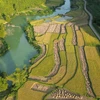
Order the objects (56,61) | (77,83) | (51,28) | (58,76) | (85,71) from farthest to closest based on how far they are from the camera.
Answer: (51,28), (56,61), (85,71), (58,76), (77,83)

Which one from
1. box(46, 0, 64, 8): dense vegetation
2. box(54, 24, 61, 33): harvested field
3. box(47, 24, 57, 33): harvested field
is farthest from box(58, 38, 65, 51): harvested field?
box(46, 0, 64, 8): dense vegetation

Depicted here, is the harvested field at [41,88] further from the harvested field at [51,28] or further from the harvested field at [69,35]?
the harvested field at [51,28]

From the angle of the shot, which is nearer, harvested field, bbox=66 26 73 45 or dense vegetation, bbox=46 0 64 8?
harvested field, bbox=66 26 73 45

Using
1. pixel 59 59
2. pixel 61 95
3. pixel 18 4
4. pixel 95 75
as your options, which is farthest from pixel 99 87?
pixel 18 4

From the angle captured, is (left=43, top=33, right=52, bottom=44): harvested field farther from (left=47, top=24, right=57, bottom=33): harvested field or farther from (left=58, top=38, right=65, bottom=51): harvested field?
(left=58, top=38, right=65, bottom=51): harvested field

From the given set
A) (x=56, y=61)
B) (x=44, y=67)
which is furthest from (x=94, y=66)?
(x=44, y=67)

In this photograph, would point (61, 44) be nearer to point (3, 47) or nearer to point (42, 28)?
point (42, 28)

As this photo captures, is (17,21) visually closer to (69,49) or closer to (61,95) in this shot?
(69,49)
